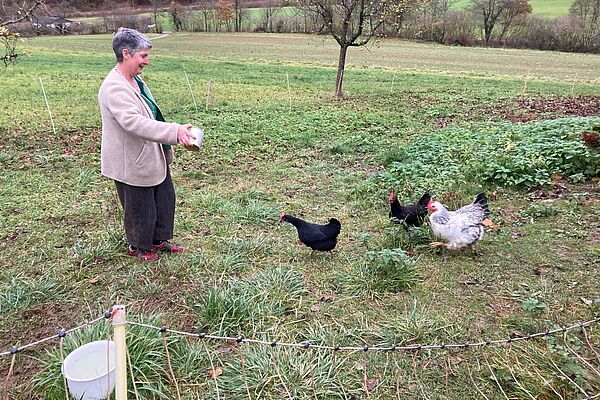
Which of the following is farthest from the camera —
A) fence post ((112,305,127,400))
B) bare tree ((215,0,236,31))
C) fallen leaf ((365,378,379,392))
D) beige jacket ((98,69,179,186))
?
bare tree ((215,0,236,31))

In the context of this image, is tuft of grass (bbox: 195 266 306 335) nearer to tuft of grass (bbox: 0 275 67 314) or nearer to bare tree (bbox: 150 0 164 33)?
tuft of grass (bbox: 0 275 67 314)

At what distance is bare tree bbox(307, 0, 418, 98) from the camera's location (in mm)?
14609

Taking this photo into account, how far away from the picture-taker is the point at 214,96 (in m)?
14.7

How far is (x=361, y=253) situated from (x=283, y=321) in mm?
1454

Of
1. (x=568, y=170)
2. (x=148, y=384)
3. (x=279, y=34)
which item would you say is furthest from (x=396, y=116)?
(x=279, y=34)

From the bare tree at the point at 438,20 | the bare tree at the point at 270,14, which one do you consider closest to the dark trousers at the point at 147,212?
the bare tree at the point at 438,20

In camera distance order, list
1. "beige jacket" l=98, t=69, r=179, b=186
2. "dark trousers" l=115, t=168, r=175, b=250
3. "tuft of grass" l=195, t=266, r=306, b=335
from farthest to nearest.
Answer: "dark trousers" l=115, t=168, r=175, b=250
"beige jacket" l=98, t=69, r=179, b=186
"tuft of grass" l=195, t=266, r=306, b=335

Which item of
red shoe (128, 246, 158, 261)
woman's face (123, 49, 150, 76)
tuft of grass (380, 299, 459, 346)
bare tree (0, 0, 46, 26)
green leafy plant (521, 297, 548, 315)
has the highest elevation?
bare tree (0, 0, 46, 26)

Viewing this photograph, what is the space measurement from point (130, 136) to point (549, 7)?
A: 204ft

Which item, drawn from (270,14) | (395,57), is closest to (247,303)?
(395,57)

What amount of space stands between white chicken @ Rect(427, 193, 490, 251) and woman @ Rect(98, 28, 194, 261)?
2478 mm

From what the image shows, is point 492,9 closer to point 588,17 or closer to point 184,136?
point 588,17

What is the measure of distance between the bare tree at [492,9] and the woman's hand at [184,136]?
46.3m

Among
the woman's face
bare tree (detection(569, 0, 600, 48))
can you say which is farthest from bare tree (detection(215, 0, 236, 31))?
the woman's face
